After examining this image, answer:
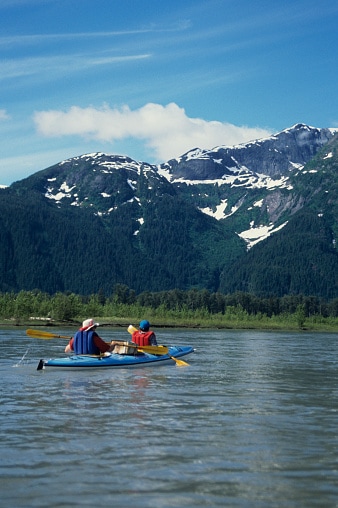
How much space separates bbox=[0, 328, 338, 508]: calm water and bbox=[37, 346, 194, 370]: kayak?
0.60m

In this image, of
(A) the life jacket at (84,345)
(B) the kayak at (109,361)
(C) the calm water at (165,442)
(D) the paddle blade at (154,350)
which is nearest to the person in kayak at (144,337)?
(D) the paddle blade at (154,350)

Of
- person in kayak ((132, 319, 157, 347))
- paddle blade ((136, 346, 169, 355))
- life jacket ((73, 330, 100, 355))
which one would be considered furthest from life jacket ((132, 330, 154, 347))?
life jacket ((73, 330, 100, 355))

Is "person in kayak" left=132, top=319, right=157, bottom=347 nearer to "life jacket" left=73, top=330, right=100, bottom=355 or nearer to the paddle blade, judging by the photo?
the paddle blade

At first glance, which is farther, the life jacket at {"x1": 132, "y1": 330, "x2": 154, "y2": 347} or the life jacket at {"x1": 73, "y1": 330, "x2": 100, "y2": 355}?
the life jacket at {"x1": 132, "y1": 330, "x2": 154, "y2": 347}

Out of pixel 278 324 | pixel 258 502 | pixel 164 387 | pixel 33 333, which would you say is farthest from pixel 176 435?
pixel 278 324

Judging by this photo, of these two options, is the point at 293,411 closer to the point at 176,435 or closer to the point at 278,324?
the point at 176,435

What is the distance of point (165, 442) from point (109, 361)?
58.6 ft

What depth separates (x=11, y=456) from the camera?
1638 cm

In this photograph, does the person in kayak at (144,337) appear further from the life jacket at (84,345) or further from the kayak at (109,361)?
the life jacket at (84,345)

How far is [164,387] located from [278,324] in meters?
146

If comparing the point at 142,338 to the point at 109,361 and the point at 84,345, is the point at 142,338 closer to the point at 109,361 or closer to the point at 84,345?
the point at 109,361

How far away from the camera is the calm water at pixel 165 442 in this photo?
1365 centimetres

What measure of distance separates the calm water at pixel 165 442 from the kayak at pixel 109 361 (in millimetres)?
599

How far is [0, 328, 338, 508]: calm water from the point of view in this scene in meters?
13.6
